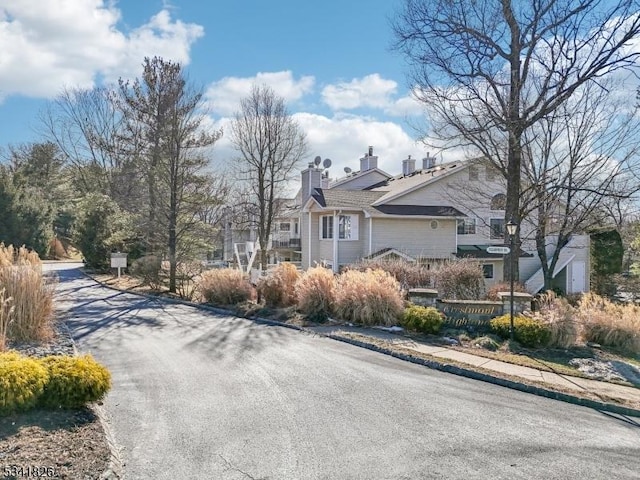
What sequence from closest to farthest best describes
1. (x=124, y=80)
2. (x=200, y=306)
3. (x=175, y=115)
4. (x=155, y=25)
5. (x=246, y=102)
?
(x=155, y=25)
(x=200, y=306)
(x=175, y=115)
(x=124, y=80)
(x=246, y=102)

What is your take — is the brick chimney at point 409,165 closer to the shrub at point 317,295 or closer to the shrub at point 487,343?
the shrub at point 317,295

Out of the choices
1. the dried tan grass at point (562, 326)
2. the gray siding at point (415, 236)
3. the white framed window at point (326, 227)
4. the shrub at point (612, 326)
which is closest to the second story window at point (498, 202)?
the gray siding at point (415, 236)

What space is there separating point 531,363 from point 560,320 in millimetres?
2390

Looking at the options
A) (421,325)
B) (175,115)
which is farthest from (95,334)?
(175,115)

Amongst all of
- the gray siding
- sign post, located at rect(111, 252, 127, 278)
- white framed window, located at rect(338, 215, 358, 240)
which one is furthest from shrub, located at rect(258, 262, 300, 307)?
sign post, located at rect(111, 252, 127, 278)

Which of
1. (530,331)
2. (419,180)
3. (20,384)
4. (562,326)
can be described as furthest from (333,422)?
(419,180)

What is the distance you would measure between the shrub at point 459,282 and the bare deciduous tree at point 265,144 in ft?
53.0

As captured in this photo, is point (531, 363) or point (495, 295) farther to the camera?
point (495, 295)

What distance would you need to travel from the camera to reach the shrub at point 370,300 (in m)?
11.4

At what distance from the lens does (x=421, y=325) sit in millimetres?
10656

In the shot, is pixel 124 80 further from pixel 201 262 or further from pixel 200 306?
pixel 200 306

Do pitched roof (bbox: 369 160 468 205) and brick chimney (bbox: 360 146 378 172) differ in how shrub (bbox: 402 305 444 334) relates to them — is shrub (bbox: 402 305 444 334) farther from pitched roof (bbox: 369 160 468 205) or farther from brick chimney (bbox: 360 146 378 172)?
brick chimney (bbox: 360 146 378 172)

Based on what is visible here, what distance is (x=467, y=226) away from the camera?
2609cm

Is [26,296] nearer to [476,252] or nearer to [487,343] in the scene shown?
[487,343]
